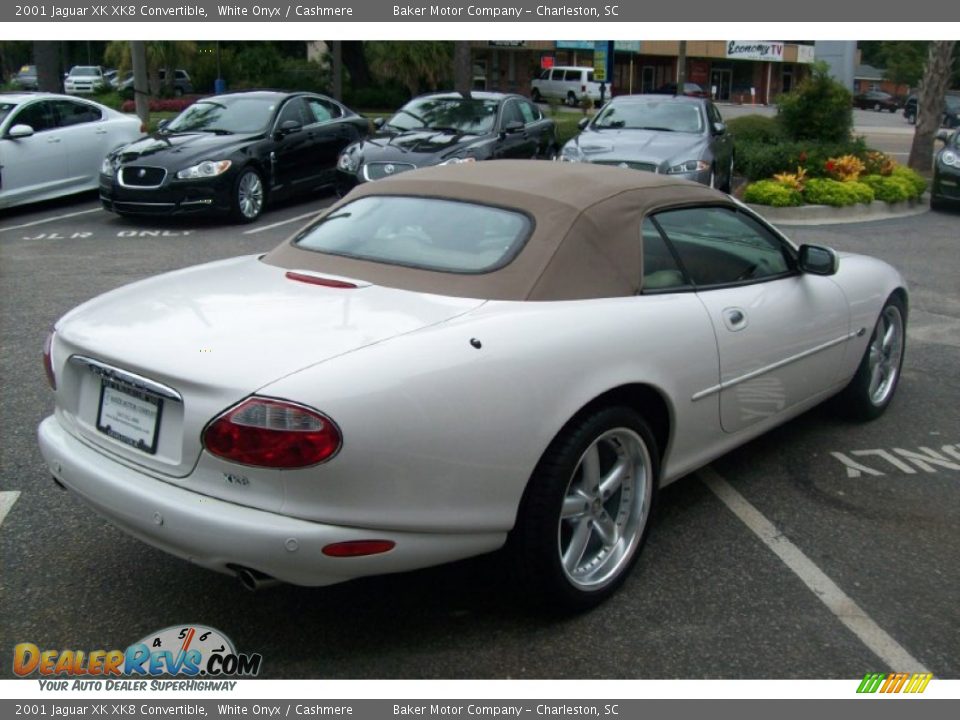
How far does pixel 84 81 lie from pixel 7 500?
2126 inches

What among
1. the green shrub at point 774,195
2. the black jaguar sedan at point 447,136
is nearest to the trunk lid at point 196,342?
the black jaguar sedan at point 447,136

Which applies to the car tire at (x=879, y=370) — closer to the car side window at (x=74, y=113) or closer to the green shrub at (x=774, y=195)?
the green shrub at (x=774, y=195)

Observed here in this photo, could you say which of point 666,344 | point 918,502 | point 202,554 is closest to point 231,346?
point 202,554

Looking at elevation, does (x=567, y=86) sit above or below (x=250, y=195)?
above

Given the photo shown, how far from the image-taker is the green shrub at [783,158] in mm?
14312

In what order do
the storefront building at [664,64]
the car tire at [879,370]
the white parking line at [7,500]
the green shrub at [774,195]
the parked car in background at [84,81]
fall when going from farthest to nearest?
the storefront building at [664,64] → the parked car in background at [84,81] → the green shrub at [774,195] → the car tire at [879,370] → the white parking line at [7,500]

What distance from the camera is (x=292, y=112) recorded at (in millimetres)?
13008

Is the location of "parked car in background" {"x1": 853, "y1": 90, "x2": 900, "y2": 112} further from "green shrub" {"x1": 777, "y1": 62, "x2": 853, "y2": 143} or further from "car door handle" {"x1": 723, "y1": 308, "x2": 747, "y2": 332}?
"car door handle" {"x1": 723, "y1": 308, "x2": 747, "y2": 332}

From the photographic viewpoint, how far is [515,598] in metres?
3.36

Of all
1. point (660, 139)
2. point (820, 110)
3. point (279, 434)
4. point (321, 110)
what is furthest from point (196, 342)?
point (820, 110)

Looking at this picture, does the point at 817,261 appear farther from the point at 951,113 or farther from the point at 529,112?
the point at 951,113

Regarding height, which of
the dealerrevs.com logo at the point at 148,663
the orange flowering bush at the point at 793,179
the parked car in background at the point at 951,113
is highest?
the parked car in background at the point at 951,113

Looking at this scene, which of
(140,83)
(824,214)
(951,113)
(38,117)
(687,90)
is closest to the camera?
(38,117)

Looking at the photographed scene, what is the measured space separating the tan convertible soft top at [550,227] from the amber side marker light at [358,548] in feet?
3.14
